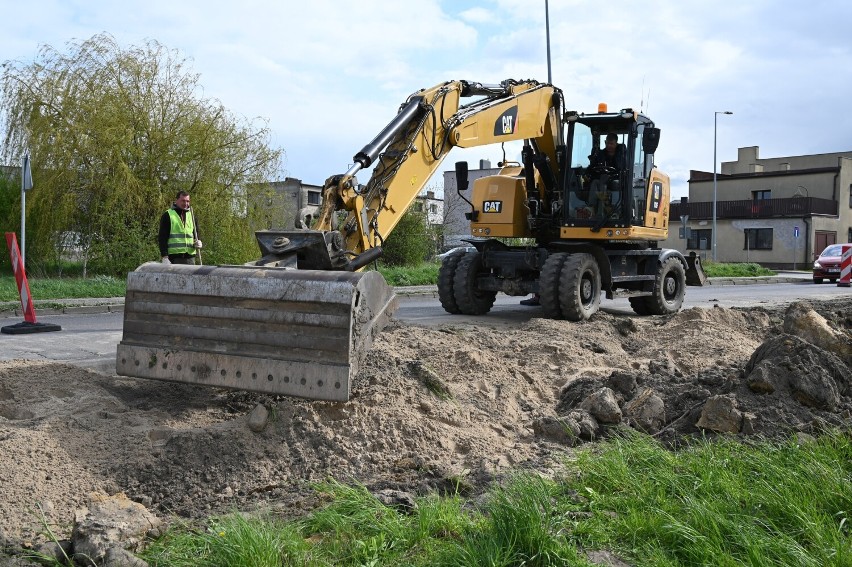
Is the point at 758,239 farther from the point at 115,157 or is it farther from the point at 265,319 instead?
the point at 265,319

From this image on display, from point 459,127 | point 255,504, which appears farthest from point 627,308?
point 255,504

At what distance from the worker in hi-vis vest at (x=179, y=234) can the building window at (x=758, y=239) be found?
44.3 metres

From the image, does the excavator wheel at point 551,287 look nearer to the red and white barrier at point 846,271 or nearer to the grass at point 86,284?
the grass at point 86,284

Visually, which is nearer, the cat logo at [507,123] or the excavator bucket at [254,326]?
the excavator bucket at [254,326]

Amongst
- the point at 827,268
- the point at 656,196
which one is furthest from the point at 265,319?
the point at 827,268

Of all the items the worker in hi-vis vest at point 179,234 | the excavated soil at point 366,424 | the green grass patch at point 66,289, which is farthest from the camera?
the green grass patch at point 66,289

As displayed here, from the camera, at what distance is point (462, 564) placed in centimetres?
337

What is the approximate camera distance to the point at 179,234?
34.2ft

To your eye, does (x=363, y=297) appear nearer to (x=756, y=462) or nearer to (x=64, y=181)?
(x=756, y=462)

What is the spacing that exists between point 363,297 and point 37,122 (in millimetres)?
16543

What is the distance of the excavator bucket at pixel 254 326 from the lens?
5.38 m

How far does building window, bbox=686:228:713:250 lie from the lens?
168 feet

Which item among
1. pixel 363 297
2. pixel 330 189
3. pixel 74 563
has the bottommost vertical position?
pixel 74 563

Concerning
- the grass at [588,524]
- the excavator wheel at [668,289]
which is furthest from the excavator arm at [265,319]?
the excavator wheel at [668,289]
